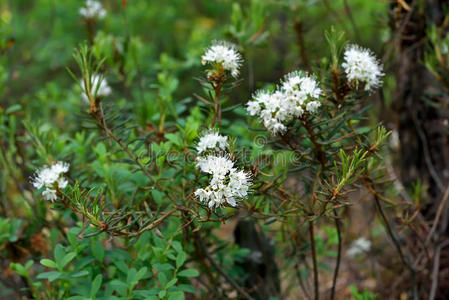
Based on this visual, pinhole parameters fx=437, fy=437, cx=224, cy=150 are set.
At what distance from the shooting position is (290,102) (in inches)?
58.1

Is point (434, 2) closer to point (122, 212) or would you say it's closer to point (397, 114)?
point (397, 114)

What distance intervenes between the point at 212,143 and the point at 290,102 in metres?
0.30

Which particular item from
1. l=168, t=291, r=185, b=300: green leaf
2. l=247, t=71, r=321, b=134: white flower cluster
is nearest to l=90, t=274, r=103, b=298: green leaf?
l=168, t=291, r=185, b=300: green leaf

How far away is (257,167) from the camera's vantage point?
158 centimetres

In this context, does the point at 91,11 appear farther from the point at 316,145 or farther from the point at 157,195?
the point at 316,145

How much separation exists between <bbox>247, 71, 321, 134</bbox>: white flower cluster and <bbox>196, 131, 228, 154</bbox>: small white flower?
16 cm

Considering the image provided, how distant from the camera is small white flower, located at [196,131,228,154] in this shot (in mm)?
1497

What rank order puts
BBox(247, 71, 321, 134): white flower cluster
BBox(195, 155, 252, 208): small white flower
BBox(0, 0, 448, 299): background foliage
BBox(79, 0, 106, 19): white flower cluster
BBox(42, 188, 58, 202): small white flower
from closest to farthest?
BBox(195, 155, 252, 208): small white flower → BBox(247, 71, 321, 134): white flower cluster → BBox(42, 188, 58, 202): small white flower → BBox(0, 0, 448, 299): background foliage → BBox(79, 0, 106, 19): white flower cluster

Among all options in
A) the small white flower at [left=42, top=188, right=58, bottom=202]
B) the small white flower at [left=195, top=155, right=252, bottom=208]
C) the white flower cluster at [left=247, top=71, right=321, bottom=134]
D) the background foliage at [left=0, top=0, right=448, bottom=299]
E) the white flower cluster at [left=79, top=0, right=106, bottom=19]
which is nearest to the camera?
the small white flower at [left=195, top=155, right=252, bottom=208]

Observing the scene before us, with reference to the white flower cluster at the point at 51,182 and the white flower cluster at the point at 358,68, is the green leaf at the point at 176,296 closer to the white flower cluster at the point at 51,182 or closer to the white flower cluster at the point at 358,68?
the white flower cluster at the point at 51,182

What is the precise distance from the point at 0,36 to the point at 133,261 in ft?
4.68

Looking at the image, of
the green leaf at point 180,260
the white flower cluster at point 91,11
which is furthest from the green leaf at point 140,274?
the white flower cluster at point 91,11

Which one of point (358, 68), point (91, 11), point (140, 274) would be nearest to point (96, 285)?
point (140, 274)

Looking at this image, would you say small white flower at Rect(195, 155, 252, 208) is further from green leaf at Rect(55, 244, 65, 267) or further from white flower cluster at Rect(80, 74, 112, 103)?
green leaf at Rect(55, 244, 65, 267)
